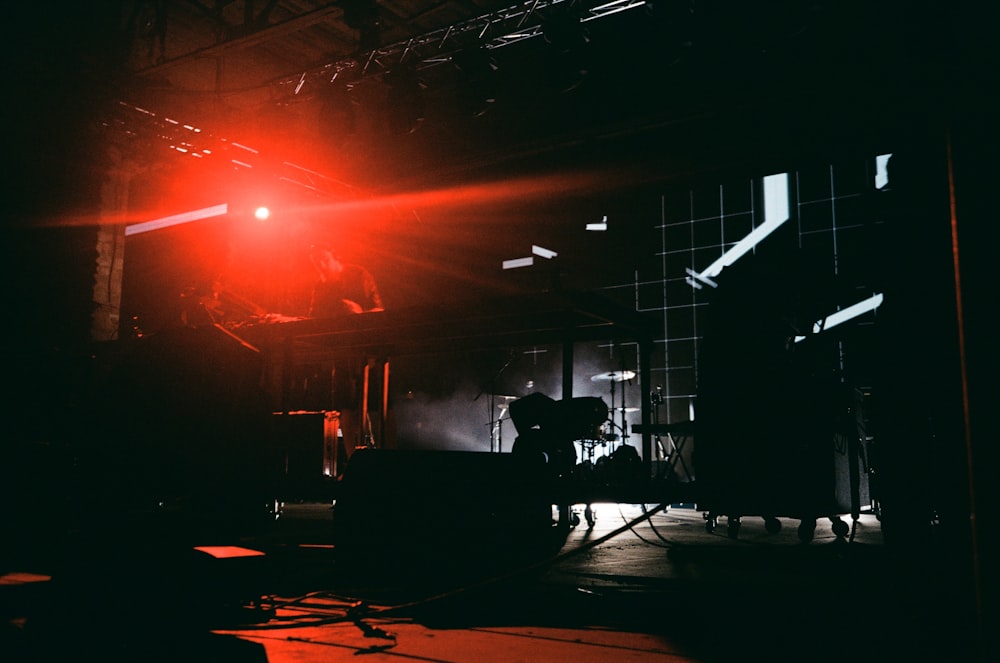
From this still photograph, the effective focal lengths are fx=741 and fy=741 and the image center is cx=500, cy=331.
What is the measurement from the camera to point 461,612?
2740 mm

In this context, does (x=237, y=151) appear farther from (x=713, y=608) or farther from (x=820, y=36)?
(x=713, y=608)

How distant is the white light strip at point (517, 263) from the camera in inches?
475

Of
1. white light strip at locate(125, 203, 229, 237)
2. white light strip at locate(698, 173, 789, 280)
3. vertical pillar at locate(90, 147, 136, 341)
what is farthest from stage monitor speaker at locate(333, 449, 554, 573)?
white light strip at locate(125, 203, 229, 237)

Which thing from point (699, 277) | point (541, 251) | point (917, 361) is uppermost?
point (541, 251)

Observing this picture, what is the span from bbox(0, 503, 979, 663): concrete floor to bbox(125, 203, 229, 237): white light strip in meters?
9.73

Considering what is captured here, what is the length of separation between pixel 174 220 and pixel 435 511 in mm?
10666

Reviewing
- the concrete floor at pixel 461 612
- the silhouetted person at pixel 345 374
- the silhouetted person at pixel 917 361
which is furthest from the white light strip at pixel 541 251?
the concrete floor at pixel 461 612

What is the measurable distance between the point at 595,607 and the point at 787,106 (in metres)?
4.67

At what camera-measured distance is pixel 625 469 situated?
6.79 meters

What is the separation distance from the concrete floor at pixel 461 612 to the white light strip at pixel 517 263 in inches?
341

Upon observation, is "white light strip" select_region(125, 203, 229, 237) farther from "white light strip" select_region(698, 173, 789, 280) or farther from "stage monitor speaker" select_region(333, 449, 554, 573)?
"stage monitor speaker" select_region(333, 449, 554, 573)

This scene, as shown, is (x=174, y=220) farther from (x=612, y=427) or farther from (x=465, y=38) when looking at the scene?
(x=612, y=427)

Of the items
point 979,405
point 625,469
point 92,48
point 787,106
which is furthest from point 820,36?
point 92,48

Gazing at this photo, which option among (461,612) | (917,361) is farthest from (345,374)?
(917,361)
